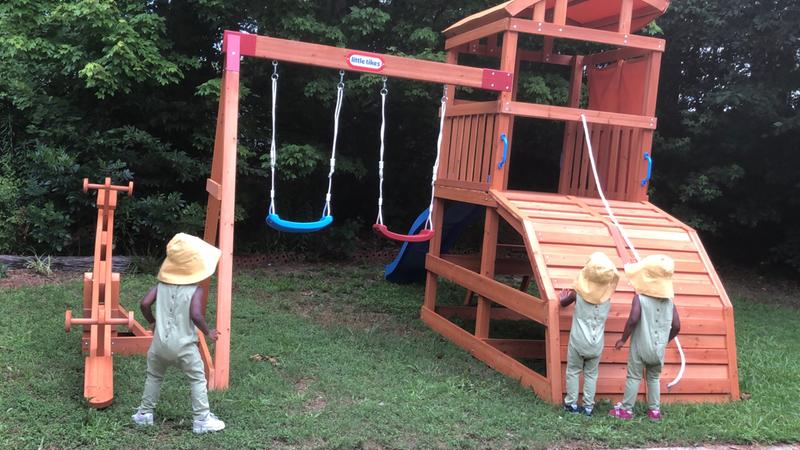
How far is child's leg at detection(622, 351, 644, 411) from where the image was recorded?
4992 millimetres

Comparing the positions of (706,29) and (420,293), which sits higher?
(706,29)

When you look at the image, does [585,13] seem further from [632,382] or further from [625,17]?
[632,382]

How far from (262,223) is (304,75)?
3.08 metres

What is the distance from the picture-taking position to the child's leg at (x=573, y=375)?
5.05 meters

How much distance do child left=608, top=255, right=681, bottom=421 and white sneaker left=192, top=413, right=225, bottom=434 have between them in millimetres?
2941

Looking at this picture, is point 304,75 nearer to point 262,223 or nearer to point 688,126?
point 262,223

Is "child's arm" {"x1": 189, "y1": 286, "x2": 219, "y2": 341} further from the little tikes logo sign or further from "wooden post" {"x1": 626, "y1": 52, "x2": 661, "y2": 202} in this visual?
"wooden post" {"x1": 626, "y1": 52, "x2": 661, "y2": 202}

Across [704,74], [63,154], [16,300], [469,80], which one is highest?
[704,74]

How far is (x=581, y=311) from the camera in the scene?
200 inches

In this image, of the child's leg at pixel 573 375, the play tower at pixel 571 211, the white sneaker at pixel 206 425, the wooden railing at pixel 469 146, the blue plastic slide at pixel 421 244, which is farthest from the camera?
the blue plastic slide at pixel 421 244

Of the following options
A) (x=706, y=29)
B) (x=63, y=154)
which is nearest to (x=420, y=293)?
(x=63, y=154)

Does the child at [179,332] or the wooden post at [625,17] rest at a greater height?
the wooden post at [625,17]

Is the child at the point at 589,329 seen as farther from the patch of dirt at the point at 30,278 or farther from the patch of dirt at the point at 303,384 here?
the patch of dirt at the point at 30,278

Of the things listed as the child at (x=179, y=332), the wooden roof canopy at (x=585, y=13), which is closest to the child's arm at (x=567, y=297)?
the child at (x=179, y=332)
